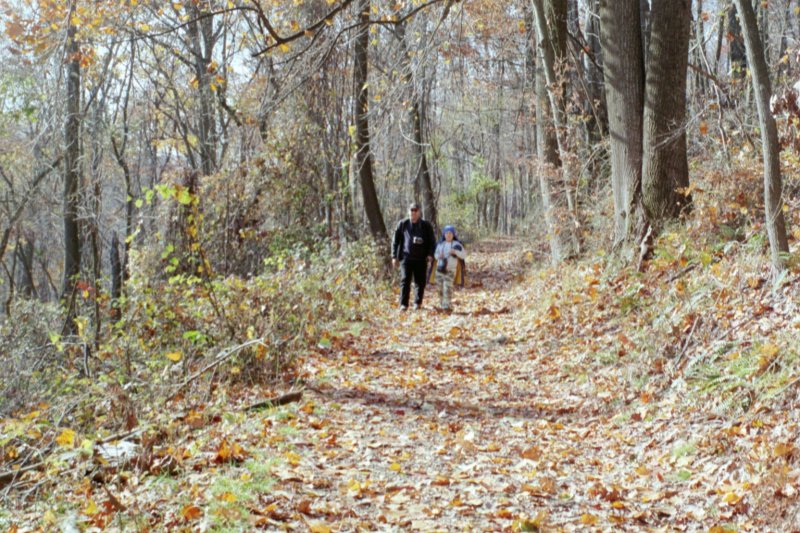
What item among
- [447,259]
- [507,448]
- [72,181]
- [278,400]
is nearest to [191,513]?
[278,400]

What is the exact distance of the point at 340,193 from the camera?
17203 mm

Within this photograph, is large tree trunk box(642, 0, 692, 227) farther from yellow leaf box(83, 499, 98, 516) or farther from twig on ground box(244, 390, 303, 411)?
yellow leaf box(83, 499, 98, 516)

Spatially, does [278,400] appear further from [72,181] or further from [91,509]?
[72,181]

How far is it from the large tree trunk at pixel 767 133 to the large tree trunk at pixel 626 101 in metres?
3.24

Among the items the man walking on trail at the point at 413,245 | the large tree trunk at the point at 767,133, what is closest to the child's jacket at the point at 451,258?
the man walking on trail at the point at 413,245

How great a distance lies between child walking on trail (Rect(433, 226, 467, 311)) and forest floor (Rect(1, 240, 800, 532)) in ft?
13.5

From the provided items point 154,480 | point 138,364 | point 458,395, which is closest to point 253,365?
point 138,364

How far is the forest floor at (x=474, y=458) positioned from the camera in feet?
13.9

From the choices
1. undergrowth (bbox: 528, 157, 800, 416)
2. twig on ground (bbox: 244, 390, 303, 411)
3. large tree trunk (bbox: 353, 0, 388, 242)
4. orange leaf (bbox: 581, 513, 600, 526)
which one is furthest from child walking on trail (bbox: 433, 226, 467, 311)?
orange leaf (bbox: 581, 513, 600, 526)

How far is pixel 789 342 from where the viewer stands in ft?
18.1

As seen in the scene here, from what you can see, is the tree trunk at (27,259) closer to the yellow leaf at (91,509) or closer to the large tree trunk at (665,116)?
the large tree trunk at (665,116)

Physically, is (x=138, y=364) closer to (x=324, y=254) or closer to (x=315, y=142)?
(x=324, y=254)

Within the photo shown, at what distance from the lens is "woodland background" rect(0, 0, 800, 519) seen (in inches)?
269

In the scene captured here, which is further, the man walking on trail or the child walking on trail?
the child walking on trail
